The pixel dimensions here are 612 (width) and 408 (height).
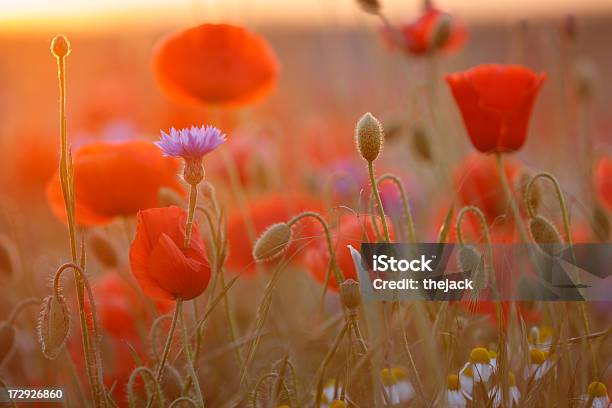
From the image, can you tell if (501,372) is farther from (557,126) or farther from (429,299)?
(557,126)

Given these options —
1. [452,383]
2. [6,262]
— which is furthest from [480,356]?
[6,262]

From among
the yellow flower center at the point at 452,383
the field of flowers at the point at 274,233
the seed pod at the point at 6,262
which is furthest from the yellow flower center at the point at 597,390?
the seed pod at the point at 6,262

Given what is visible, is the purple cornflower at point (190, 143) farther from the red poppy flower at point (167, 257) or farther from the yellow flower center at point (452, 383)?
the yellow flower center at point (452, 383)

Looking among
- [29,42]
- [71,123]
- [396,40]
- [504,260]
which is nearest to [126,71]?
[71,123]

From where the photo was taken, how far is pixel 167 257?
0.79 meters

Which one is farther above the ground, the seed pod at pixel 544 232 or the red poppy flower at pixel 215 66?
the red poppy flower at pixel 215 66

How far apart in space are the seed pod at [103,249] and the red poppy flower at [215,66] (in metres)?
0.25

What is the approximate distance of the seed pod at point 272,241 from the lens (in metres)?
0.86

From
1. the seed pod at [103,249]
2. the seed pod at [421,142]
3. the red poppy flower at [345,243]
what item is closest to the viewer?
the red poppy flower at [345,243]

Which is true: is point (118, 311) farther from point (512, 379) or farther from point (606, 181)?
point (606, 181)

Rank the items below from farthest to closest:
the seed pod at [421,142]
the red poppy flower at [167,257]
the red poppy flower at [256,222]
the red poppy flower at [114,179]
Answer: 1. the seed pod at [421,142]
2. the red poppy flower at [256,222]
3. the red poppy flower at [114,179]
4. the red poppy flower at [167,257]

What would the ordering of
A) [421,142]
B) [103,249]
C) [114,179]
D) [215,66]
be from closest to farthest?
[114,179] < [103,249] < [215,66] < [421,142]

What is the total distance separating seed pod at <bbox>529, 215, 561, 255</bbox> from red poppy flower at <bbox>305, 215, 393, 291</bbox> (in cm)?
14

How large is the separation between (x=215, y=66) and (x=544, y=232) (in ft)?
1.87
